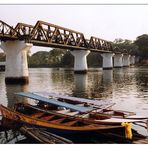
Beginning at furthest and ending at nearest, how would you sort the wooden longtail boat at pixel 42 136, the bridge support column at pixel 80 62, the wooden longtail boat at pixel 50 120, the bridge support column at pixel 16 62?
1. the bridge support column at pixel 80 62
2. the bridge support column at pixel 16 62
3. the wooden longtail boat at pixel 50 120
4. the wooden longtail boat at pixel 42 136

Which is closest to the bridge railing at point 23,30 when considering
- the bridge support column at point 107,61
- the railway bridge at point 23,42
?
the railway bridge at point 23,42

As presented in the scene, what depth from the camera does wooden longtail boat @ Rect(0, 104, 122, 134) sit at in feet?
67.8

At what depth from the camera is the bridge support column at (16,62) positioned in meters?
60.8

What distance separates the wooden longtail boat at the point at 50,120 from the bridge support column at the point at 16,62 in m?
33.6

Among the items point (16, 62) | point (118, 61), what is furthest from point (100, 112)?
point (118, 61)

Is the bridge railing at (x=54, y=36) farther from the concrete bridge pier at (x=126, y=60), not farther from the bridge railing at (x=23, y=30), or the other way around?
the concrete bridge pier at (x=126, y=60)

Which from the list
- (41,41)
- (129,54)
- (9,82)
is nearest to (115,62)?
(129,54)

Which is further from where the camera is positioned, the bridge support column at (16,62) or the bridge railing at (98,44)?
the bridge railing at (98,44)

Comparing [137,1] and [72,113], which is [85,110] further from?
[137,1]

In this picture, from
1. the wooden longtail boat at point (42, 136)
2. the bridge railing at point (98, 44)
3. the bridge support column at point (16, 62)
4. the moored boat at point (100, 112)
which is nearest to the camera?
the wooden longtail boat at point (42, 136)

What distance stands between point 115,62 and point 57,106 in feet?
386

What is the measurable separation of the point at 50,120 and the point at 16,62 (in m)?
39.9

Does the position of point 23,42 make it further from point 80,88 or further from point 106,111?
point 106,111

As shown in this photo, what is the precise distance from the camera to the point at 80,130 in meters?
20.7
